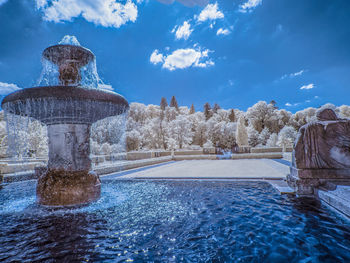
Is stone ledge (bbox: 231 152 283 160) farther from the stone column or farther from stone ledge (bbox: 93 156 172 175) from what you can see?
the stone column

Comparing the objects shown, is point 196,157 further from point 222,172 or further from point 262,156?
point 222,172

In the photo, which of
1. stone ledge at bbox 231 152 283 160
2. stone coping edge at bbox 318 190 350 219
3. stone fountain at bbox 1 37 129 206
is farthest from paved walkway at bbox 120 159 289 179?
stone ledge at bbox 231 152 283 160

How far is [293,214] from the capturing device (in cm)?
368

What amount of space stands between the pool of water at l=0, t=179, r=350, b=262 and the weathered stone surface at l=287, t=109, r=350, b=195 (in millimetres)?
671

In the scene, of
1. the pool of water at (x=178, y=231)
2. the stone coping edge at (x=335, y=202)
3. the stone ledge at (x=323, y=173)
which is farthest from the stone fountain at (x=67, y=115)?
the stone coping edge at (x=335, y=202)

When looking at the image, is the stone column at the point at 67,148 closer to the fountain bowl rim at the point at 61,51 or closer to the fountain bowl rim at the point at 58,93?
the fountain bowl rim at the point at 58,93

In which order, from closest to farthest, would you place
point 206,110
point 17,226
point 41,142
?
point 17,226, point 41,142, point 206,110

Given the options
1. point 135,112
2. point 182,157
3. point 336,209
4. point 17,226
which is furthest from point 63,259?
point 135,112

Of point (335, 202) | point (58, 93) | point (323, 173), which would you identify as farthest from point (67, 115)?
point (323, 173)

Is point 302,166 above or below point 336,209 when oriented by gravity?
above

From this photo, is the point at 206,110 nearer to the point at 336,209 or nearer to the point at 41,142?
the point at 41,142

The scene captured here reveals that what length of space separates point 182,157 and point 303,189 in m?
16.0

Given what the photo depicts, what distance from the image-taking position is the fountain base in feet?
14.8

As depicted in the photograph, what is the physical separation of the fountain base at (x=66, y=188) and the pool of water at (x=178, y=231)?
1.03 ft
